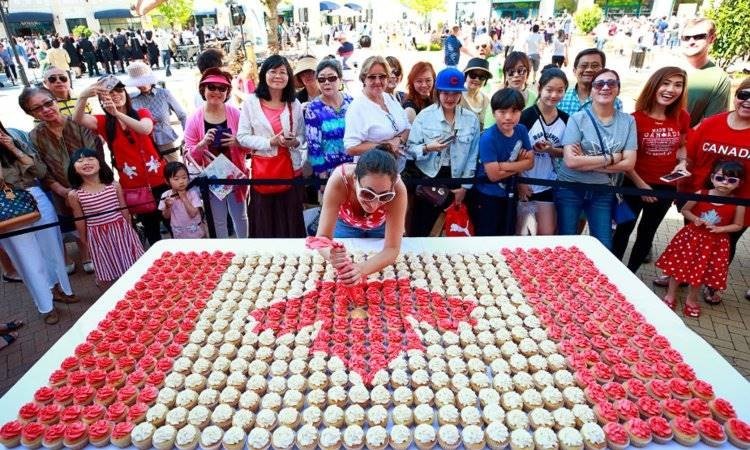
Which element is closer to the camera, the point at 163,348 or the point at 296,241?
the point at 163,348

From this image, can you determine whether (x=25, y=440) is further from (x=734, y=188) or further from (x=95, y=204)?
(x=734, y=188)

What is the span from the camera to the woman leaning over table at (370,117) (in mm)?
3422

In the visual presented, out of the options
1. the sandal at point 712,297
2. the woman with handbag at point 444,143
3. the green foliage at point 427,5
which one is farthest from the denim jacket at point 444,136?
the green foliage at point 427,5

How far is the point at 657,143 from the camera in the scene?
3.44 metres

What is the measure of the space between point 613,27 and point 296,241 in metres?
22.0

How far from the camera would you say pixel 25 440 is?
1575 millimetres

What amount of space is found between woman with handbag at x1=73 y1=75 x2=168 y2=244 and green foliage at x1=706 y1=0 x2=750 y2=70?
10.4 metres

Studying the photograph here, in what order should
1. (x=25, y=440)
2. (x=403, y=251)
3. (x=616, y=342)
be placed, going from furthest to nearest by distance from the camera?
1. (x=403, y=251)
2. (x=616, y=342)
3. (x=25, y=440)

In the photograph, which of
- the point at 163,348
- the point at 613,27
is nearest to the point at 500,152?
the point at 163,348

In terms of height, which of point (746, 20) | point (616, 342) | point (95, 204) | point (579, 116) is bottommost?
point (616, 342)

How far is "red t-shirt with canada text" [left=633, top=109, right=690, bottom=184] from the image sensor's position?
3405mm

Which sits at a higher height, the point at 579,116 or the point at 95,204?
the point at 579,116

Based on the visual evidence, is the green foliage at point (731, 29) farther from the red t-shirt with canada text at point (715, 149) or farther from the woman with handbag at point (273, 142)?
the woman with handbag at point (273, 142)

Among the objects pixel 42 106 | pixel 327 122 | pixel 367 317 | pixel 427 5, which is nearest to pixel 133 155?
pixel 42 106
